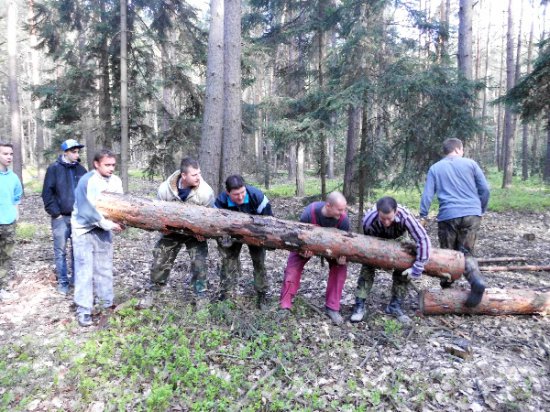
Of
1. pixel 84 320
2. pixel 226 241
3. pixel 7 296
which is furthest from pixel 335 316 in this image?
pixel 7 296

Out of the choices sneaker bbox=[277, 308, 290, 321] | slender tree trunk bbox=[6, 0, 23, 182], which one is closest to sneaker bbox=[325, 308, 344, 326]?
sneaker bbox=[277, 308, 290, 321]

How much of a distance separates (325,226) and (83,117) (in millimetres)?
9977

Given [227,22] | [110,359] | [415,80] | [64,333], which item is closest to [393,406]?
[110,359]

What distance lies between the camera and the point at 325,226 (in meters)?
5.27

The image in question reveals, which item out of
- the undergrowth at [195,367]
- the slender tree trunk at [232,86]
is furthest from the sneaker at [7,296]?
the slender tree trunk at [232,86]

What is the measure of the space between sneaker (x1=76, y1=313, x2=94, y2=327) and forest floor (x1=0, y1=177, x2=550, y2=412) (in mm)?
92

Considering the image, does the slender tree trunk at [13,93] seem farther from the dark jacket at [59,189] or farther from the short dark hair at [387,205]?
the short dark hair at [387,205]

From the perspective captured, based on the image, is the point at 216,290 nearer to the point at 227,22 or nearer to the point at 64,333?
the point at 64,333

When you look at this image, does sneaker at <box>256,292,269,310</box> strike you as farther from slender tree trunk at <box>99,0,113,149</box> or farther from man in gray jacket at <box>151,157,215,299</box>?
slender tree trunk at <box>99,0,113,149</box>

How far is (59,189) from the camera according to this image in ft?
18.2

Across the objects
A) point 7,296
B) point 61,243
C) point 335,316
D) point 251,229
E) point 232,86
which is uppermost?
point 232,86

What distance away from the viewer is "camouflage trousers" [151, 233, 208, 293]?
5320mm

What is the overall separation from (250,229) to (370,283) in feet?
6.02

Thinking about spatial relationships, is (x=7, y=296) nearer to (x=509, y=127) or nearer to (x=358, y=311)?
(x=358, y=311)
